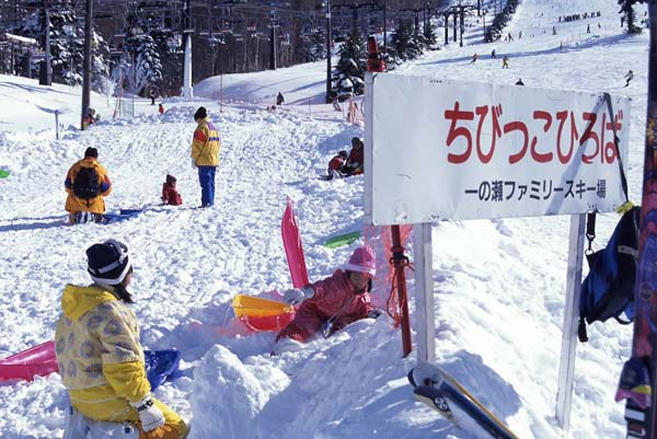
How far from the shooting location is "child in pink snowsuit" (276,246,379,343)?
16.9ft

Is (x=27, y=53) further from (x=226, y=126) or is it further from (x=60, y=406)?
(x=60, y=406)

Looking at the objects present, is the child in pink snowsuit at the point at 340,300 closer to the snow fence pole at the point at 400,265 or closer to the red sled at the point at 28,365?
the snow fence pole at the point at 400,265

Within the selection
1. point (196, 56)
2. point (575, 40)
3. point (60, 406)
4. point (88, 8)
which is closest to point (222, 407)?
point (60, 406)

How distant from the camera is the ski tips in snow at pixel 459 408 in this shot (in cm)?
301

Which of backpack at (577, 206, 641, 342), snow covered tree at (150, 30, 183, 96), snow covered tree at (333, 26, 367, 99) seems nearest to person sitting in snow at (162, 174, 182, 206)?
backpack at (577, 206, 641, 342)

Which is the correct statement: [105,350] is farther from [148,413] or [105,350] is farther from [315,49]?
[315,49]

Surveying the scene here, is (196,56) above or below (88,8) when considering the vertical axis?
above

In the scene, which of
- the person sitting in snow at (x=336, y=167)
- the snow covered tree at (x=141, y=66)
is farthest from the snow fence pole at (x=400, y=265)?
the snow covered tree at (x=141, y=66)

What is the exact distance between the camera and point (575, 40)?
5556cm

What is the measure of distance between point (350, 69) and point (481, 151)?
39.6 m

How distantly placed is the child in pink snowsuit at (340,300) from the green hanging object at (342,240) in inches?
109

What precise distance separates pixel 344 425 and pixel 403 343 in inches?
32.8

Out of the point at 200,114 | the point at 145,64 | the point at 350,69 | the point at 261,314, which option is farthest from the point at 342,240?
the point at 145,64

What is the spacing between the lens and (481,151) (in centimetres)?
309
